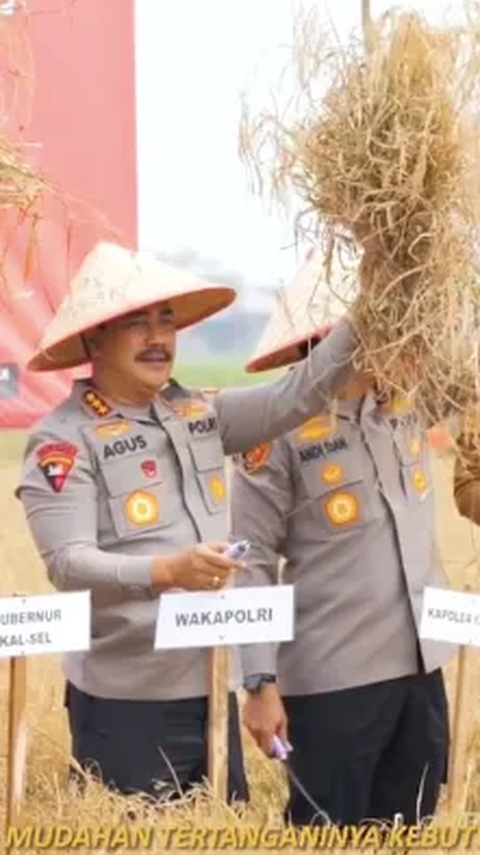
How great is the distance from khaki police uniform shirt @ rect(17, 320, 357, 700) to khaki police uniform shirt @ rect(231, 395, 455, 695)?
8cm

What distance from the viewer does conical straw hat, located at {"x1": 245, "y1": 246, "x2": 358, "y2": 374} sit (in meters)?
1.91

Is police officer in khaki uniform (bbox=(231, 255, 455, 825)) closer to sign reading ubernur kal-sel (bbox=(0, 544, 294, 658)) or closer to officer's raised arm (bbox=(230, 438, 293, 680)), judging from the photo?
officer's raised arm (bbox=(230, 438, 293, 680))

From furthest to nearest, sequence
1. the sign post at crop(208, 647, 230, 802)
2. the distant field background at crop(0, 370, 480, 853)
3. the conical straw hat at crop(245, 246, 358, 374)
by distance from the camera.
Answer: the distant field background at crop(0, 370, 480, 853), the conical straw hat at crop(245, 246, 358, 374), the sign post at crop(208, 647, 230, 802)

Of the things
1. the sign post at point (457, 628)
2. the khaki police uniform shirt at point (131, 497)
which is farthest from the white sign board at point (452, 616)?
the khaki police uniform shirt at point (131, 497)

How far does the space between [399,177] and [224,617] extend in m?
0.47

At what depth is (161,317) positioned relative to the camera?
78.8 inches

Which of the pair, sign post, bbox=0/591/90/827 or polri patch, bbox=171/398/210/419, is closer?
sign post, bbox=0/591/90/827

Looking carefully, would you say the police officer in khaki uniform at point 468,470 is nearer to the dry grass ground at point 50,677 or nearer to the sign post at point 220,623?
the dry grass ground at point 50,677

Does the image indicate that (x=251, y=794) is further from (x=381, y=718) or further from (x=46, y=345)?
(x=46, y=345)

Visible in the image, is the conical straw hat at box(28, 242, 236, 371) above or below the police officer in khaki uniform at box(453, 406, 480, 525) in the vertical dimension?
above

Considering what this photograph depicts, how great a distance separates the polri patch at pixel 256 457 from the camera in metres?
2.05

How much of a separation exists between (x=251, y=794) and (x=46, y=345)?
0.62 meters

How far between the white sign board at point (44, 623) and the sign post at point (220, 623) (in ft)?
0.33

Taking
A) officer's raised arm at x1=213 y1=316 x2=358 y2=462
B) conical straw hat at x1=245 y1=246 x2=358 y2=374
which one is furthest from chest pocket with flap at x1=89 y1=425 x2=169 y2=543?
conical straw hat at x1=245 y1=246 x2=358 y2=374
